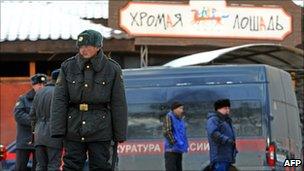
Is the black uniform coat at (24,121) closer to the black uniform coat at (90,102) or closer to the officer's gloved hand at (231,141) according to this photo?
the officer's gloved hand at (231,141)

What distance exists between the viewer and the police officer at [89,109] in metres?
7.65

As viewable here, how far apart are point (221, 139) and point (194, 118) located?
210 centimetres

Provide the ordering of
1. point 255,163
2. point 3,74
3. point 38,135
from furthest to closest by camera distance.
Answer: point 3,74
point 255,163
point 38,135

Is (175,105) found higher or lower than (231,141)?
higher

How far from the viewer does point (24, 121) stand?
39.3ft

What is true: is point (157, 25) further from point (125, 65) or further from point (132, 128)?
point (132, 128)

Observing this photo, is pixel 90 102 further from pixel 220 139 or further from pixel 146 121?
pixel 146 121

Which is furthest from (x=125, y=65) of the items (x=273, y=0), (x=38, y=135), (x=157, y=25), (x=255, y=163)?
(x=38, y=135)

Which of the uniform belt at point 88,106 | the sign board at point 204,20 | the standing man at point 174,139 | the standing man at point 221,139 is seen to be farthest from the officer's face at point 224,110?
→ the sign board at point 204,20

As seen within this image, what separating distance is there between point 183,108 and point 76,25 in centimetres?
691

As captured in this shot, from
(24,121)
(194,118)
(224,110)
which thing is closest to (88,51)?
(24,121)

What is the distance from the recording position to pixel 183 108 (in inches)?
561

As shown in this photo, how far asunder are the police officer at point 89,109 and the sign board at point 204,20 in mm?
12150

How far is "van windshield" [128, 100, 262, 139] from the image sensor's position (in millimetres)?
13727
